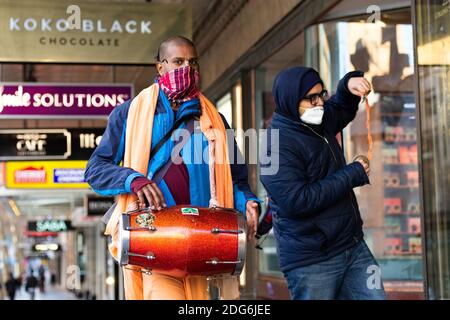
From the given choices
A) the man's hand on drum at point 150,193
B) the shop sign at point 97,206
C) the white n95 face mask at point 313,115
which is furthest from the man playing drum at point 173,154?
the shop sign at point 97,206

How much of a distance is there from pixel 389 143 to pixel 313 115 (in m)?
6.41

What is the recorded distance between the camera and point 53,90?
831 centimetres

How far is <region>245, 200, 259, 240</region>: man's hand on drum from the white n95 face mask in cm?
39

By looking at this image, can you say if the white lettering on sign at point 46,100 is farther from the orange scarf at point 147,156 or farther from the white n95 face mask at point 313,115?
the white n95 face mask at point 313,115

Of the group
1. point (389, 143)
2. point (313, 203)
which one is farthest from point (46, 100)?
point (313, 203)

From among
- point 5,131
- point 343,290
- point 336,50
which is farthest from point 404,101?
point 343,290

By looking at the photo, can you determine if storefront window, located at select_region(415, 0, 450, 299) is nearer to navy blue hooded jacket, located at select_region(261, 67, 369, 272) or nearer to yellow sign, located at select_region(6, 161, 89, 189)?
navy blue hooded jacket, located at select_region(261, 67, 369, 272)

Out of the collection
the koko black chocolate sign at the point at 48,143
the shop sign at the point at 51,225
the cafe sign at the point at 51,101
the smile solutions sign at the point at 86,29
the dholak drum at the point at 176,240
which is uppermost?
the smile solutions sign at the point at 86,29

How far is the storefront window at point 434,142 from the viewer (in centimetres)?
571

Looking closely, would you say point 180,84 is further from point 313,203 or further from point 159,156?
point 313,203

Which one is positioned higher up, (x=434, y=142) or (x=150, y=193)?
(x=434, y=142)

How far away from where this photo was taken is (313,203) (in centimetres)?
327

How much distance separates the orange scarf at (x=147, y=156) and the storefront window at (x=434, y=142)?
2.72 meters

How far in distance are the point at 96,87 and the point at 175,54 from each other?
204 inches
